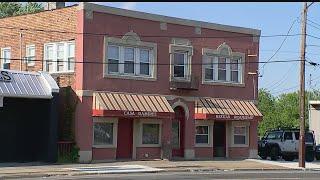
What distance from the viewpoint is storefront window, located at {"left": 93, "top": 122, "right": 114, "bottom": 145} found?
28.9 metres

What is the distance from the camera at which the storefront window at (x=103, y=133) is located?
2886 cm

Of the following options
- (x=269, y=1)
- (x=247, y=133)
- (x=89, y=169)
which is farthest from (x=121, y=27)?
(x=269, y=1)

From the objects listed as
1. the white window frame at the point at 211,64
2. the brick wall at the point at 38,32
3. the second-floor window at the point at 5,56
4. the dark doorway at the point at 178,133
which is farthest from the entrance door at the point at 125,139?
the second-floor window at the point at 5,56

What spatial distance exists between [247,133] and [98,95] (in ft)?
37.2

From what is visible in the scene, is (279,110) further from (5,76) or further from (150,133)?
(5,76)

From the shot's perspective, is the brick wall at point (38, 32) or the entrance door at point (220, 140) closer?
the brick wall at point (38, 32)

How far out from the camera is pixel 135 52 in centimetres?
3045

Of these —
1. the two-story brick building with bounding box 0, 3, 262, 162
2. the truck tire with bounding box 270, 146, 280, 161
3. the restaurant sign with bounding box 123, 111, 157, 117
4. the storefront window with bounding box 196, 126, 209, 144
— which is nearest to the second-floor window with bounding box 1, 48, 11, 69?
the two-story brick building with bounding box 0, 3, 262, 162

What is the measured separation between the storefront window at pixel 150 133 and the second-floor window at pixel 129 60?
111 inches

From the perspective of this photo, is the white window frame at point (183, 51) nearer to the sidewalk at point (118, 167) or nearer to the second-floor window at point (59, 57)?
the sidewalk at point (118, 167)

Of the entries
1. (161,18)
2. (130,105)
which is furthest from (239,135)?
(161,18)

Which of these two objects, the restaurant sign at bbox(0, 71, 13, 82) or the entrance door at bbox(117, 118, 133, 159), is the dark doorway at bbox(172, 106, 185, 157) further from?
the restaurant sign at bbox(0, 71, 13, 82)

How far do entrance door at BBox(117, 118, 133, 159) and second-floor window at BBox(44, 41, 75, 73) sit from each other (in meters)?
3.92

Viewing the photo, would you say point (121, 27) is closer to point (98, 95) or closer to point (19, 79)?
point (98, 95)
